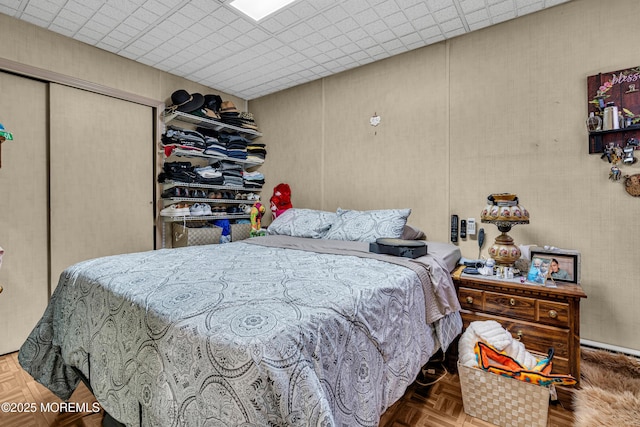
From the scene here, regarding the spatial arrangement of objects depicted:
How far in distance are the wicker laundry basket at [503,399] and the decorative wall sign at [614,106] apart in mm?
1657

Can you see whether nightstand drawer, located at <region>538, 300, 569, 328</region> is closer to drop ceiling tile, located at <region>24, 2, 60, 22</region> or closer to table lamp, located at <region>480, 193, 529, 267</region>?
table lamp, located at <region>480, 193, 529, 267</region>

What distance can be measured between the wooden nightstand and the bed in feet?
0.61

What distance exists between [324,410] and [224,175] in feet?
10.6

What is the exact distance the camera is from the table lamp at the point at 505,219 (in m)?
2.05

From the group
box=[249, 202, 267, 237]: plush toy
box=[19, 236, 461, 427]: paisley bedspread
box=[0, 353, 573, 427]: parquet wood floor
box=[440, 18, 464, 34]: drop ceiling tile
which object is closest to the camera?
box=[19, 236, 461, 427]: paisley bedspread

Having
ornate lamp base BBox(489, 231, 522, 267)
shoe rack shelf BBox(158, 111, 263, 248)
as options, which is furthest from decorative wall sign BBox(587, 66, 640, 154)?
shoe rack shelf BBox(158, 111, 263, 248)

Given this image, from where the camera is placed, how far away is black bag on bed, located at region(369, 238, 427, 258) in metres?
1.94

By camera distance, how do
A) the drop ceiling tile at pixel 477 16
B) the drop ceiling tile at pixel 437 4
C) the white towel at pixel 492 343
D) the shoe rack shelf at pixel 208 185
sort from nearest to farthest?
the white towel at pixel 492 343 → the drop ceiling tile at pixel 437 4 → the drop ceiling tile at pixel 477 16 → the shoe rack shelf at pixel 208 185

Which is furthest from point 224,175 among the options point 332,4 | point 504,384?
point 504,384

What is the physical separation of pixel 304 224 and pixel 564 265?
6.39ft

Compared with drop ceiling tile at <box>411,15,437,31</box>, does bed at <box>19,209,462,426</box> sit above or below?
below

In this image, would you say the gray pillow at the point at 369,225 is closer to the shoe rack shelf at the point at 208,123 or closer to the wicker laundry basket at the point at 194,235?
the wicker laundry basket at the point at 194,235

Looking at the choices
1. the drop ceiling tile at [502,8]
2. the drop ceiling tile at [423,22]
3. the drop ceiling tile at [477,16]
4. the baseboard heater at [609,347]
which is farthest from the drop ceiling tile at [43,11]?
the baseboard heater at [609,347]

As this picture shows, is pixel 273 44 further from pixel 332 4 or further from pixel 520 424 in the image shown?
pixel 520 424
